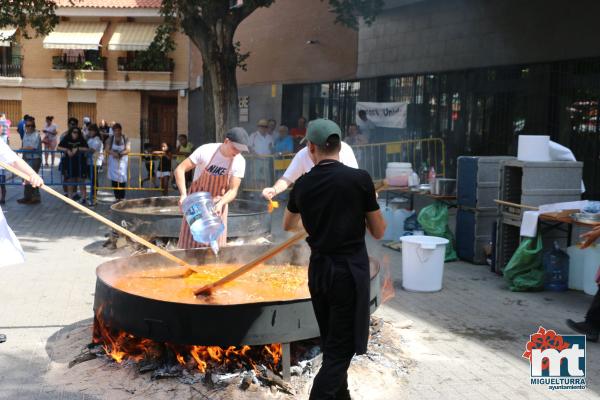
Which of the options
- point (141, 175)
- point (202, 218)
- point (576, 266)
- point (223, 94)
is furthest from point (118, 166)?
point (576, 266)

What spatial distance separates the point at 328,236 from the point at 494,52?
468 inches

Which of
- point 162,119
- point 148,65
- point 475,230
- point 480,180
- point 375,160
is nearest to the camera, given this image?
point 480,180

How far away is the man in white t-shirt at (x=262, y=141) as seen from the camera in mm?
18141

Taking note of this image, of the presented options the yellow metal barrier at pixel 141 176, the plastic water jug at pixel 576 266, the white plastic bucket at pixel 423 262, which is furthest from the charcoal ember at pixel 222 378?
the yellow metal barrier at pixel 141 176

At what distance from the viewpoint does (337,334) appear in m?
4.10

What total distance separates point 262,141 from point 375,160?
126 inches

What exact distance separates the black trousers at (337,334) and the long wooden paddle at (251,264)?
0.52m

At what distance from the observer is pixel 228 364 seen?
5258 mm

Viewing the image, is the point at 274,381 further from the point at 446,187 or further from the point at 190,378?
the point at 446,187

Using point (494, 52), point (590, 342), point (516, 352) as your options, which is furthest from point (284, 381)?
point (494, 52)

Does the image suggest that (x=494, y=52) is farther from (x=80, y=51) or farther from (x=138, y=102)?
(x=80, y=51)

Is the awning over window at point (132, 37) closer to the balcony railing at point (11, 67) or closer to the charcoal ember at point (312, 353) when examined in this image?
the balcony railing at point (11, 67)

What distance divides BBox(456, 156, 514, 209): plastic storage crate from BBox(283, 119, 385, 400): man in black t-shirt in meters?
6.10

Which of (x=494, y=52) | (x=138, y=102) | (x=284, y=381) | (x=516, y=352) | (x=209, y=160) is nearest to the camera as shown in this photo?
(x=284, y=381)
